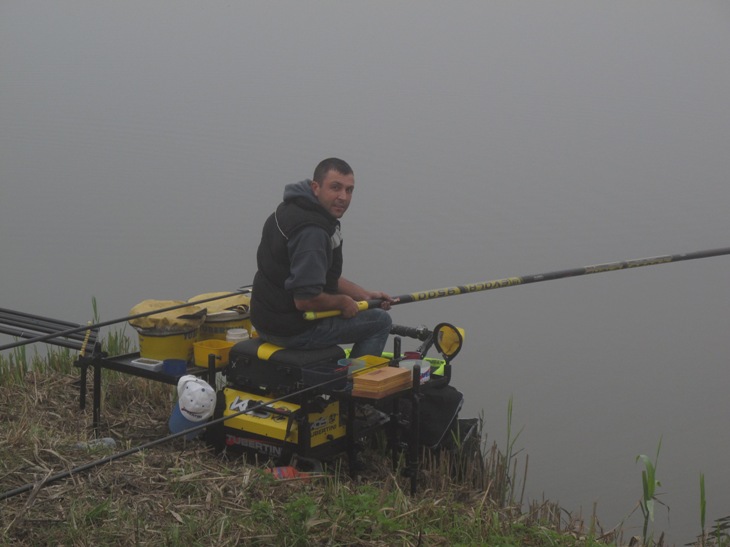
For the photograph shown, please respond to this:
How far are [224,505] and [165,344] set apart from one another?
170 centimetres

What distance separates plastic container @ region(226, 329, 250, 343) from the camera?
585 cm

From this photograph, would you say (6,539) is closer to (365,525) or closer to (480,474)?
(365,525)

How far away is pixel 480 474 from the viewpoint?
5.83 metres

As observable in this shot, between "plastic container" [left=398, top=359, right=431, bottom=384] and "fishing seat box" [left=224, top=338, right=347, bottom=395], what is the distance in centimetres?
36

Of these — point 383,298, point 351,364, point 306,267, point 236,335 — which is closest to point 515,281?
point 383,298

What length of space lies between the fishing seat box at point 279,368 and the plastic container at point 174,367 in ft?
0.81

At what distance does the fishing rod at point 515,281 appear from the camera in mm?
5514

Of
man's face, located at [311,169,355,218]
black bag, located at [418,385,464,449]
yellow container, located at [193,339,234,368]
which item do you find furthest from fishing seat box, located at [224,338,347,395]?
man's face, located at [311,169,355,218]

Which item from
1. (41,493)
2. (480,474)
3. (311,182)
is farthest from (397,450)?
(41,493)

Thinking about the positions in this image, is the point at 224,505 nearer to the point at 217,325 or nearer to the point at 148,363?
the point at 148,363

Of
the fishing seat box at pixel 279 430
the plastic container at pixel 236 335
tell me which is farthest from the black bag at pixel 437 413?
the plastic container at pixel 236 335

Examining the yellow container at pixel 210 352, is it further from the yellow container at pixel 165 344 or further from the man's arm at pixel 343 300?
the man's arm at pixel 343 300

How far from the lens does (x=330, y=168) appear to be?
17.4 ft

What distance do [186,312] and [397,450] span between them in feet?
4.78
